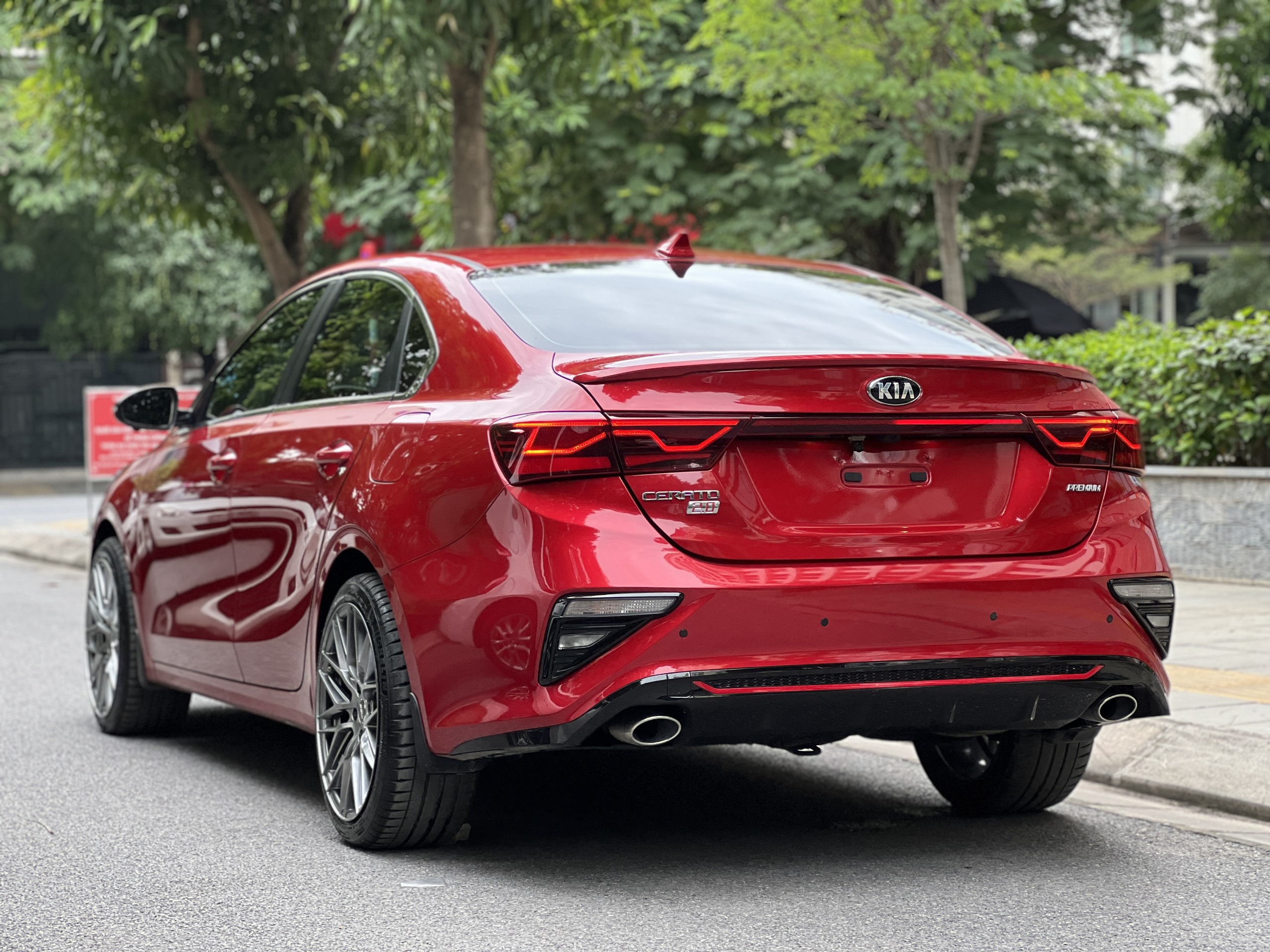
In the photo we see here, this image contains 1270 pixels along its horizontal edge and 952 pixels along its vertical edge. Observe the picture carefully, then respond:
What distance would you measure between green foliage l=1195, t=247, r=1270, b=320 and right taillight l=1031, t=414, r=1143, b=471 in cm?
2712

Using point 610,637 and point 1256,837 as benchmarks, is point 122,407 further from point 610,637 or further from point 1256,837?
point 1256,837

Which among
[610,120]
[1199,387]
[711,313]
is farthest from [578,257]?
[610,120]

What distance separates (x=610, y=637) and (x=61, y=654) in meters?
6.37

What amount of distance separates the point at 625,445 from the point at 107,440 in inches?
592

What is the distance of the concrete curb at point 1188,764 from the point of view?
5551 mm

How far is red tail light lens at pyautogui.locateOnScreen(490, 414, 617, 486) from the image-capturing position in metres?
4.21

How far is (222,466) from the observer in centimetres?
603

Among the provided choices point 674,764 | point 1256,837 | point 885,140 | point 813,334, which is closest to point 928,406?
point 813,334

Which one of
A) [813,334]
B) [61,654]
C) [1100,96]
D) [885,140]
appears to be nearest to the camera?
[813,334]

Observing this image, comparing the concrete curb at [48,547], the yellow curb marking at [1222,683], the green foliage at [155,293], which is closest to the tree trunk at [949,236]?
the concrete curb at [48,547]

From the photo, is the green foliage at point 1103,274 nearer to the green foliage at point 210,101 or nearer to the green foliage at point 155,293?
the green foliage at point 155,293

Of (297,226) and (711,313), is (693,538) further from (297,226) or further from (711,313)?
(297,226)

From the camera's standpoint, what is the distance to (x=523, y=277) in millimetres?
5148

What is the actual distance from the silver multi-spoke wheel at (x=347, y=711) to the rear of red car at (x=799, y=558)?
1.12ft
